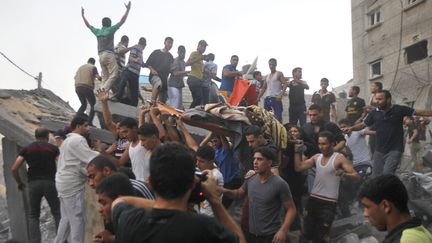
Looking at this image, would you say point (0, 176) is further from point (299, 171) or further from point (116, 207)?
point (116, 207)

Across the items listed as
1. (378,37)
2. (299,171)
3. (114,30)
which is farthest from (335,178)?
(378,37)

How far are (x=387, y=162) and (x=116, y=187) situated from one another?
4831 mm

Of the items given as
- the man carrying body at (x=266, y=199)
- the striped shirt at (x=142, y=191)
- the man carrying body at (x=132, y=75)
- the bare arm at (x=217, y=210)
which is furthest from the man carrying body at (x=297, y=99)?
the bare arm at (x=217, y=210)

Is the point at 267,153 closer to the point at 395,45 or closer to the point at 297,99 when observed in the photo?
the point at 297,99

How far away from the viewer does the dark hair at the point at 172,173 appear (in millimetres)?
2029

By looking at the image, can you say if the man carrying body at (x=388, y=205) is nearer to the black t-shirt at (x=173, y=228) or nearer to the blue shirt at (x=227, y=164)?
the black t-shirt at (x=173, y=228)

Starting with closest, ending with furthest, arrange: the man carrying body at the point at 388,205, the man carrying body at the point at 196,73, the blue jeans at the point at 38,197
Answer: the man carrying body at the point at 388,205 → the blue jeans at the point at 38,197 → the man carrying body at the point at 196,73

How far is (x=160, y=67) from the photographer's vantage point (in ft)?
30.0

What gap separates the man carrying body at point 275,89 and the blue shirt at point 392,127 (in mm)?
3503

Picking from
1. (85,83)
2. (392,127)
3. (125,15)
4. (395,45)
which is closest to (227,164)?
(392,127)

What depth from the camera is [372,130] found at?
7121 mm

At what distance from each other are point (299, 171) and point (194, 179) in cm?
397

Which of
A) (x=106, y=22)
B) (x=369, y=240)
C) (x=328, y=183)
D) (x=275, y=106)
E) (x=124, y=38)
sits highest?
(x=106, y=22)

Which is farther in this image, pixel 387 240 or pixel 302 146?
pixel 302 146
